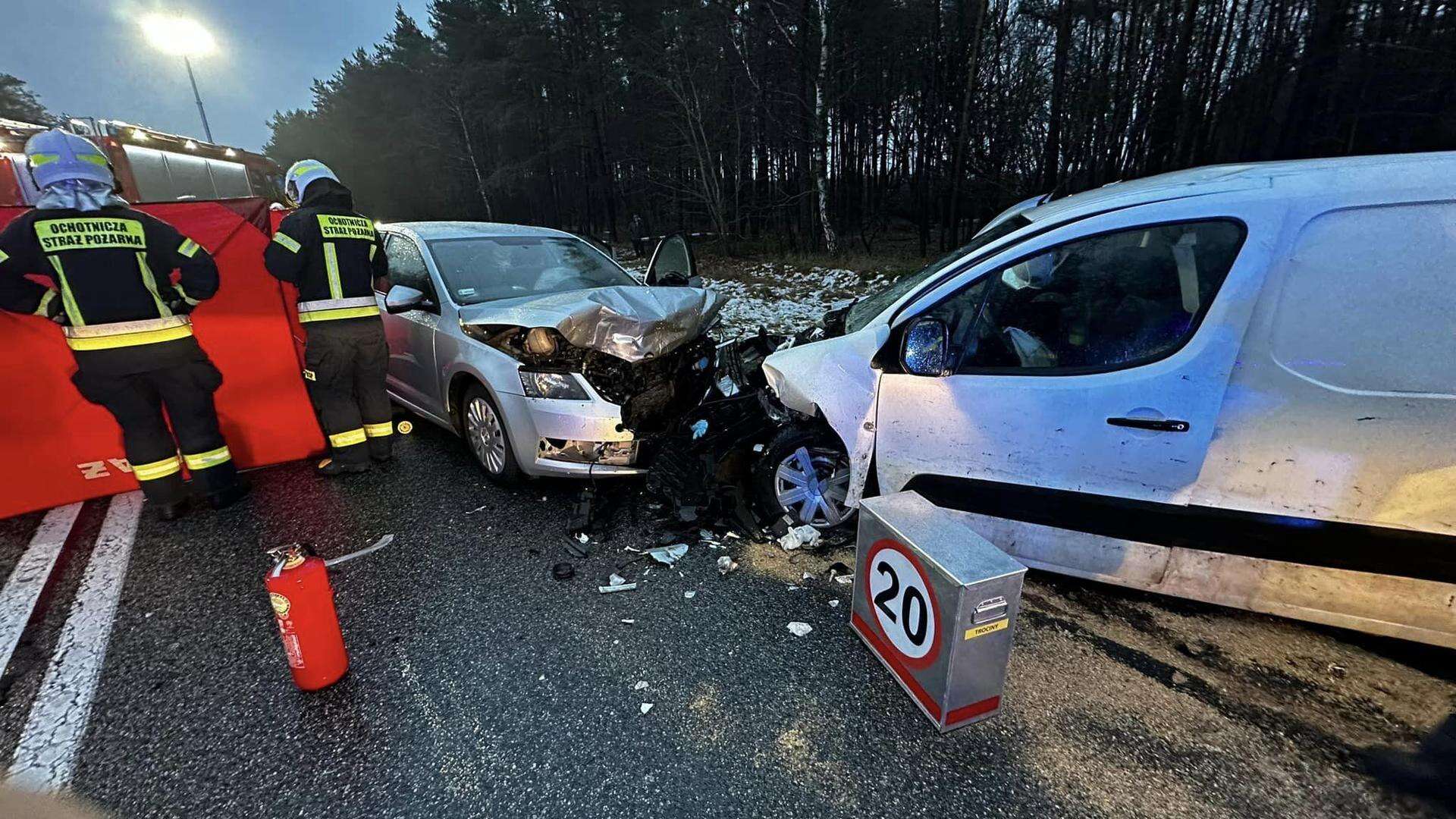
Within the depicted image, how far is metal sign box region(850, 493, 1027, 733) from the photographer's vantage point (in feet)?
5.96

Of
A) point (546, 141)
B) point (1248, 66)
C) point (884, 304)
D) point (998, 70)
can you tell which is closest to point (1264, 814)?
point (884, 304)

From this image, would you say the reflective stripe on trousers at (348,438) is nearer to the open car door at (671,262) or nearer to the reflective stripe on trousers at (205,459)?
the reflective stripe on trousers at (205,459)

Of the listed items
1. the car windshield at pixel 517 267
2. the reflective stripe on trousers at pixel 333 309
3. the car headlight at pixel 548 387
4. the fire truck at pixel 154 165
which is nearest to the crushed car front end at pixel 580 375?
the car headlight at pixel 548 387

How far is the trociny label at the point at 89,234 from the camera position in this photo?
2891mm

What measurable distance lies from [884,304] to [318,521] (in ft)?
11.2

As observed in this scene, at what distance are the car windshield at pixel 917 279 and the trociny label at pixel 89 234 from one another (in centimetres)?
378

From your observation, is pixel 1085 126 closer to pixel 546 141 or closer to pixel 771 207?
pixel 771 207

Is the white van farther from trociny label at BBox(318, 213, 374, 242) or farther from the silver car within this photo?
trociny label at BBox(318, 213, 374, 242)

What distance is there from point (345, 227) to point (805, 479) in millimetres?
3291

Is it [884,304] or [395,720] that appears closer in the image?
[395,720]

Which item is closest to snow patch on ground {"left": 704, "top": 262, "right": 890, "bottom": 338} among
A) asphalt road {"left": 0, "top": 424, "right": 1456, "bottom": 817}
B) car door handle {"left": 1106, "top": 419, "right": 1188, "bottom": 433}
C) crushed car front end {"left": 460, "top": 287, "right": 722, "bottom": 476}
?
crushed car front end {"left": 460, "top": 287, "right": 722, "bottom": 476}

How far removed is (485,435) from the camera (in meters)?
3.74

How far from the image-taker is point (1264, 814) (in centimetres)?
167

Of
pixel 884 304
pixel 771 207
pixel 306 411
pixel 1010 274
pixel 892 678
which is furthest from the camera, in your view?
pixel 771 207
